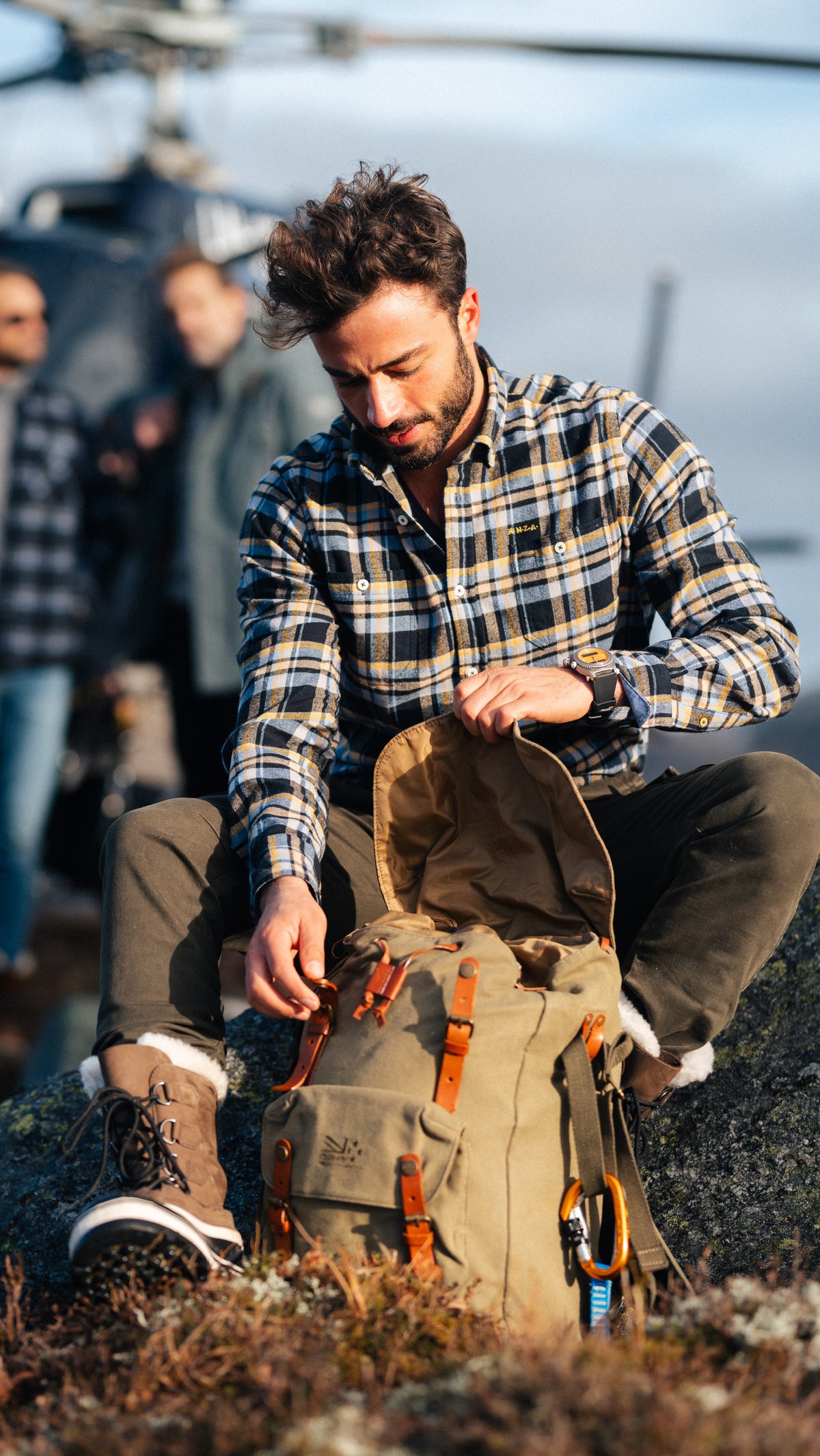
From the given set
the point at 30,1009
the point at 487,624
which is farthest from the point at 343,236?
the point at 30,1009

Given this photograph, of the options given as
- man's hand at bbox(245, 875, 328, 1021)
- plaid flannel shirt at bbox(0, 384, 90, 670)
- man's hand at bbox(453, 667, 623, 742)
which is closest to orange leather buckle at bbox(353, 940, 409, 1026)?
man's hand at bbox(245, 875, 328, 1021)

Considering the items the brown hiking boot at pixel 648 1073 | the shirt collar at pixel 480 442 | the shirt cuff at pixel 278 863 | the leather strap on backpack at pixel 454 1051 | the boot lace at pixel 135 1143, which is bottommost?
the boot lace at pixel 135 1143

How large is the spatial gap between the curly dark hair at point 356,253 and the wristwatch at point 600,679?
829 millimetres

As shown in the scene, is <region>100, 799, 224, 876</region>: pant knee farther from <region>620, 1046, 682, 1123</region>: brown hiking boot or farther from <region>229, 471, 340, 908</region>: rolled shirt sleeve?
<region>620, 1046, 682, 1123</region>: brown hiking boot

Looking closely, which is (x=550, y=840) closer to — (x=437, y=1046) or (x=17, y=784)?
(x=437, y=1046)

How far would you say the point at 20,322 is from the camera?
533 cm

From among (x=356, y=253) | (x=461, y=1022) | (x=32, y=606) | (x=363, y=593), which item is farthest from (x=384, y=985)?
(x=32, y=606)

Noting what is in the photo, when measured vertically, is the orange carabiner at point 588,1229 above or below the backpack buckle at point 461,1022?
below

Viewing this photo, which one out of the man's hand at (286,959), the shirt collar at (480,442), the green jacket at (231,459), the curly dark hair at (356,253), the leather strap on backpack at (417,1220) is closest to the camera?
→ the leather strap on backpack at (417,1220)

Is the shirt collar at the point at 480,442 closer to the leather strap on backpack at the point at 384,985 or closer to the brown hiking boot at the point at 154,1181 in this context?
the leather strap on backpack at the point at 384,985

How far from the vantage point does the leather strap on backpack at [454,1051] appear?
A: 1929 mm

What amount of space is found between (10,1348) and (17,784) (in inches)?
152

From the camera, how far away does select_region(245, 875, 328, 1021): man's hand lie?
214cm

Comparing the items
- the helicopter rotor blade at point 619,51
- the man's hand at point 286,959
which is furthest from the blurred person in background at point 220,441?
the helicopter rotor blade at point 619,51
